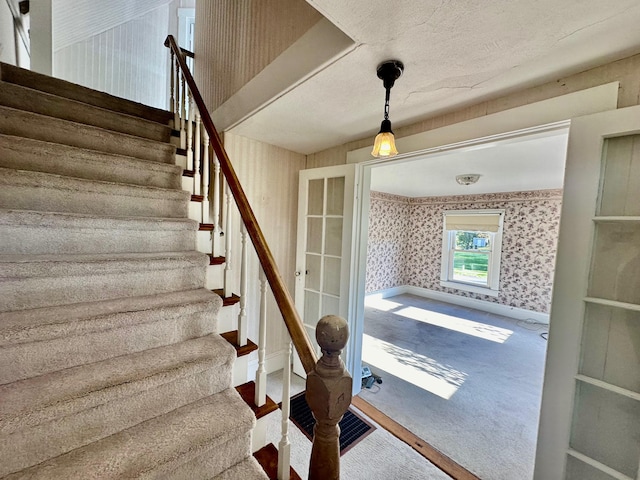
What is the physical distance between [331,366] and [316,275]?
1.91 m

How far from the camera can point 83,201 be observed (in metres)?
1.45

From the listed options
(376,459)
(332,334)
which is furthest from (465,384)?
(332,334)

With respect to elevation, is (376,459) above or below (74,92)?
below

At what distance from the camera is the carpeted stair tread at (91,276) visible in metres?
1.06

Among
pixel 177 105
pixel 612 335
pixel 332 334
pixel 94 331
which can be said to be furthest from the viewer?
pixel 177 105

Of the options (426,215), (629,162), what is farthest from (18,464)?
(426,215)

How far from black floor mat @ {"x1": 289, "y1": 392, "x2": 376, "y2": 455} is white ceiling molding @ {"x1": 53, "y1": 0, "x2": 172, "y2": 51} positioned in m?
4.69

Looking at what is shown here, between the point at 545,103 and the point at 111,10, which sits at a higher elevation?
the point at 111,10

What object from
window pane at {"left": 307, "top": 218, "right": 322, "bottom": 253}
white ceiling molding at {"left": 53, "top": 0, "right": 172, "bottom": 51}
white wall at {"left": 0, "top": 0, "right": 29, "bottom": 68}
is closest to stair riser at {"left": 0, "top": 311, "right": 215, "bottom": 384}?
window pane at {"left": 307, "top": 218, "right": 322, "bottom": 253}

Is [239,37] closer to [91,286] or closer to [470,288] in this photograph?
[91,286]

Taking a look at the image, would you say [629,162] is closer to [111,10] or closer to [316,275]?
[316,275]

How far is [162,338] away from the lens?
1.21m

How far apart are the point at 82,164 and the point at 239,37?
1465 millimetres

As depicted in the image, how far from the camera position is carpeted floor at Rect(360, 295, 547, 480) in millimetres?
1800
